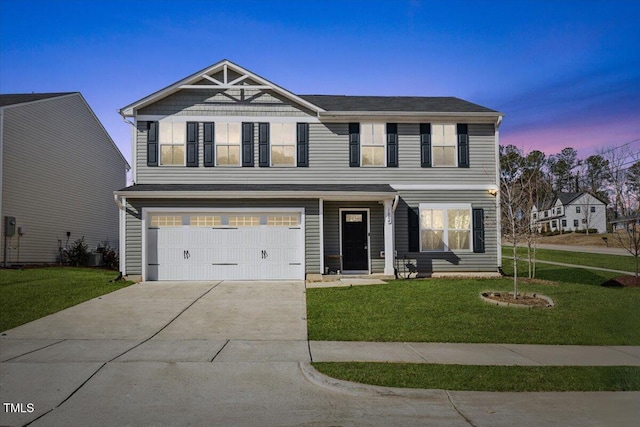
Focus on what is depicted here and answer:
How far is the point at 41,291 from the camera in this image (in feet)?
42.0

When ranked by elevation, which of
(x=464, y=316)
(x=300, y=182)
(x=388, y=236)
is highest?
(x=300, y=182)

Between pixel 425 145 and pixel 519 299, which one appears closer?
pixel 519 299

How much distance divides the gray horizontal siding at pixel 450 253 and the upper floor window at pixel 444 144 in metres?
1.21

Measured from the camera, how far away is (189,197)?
1517cm

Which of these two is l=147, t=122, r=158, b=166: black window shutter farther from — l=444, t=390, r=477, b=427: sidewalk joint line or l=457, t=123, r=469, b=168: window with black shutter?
l=444, t=390, r=477, b=427: sidewalk joint line

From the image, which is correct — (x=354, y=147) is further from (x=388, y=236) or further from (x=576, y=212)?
(x=576, y=212)

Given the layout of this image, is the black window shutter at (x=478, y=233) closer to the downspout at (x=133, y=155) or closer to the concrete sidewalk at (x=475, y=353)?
the concrete sidewalk at (x=475, y=353)

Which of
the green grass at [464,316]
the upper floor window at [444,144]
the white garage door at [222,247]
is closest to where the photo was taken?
the green grass at [464,316]

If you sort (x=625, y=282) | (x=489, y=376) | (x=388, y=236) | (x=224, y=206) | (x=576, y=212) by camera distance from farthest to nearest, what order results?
1. (x=576, y=212)
2. (x=388, y=236)
3. (x=224, y=206)
4. (x=625, y=282)
5. (x=489, y=376)

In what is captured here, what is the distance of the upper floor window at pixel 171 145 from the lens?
1623 cm

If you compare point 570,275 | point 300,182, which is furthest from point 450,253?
point 570,275

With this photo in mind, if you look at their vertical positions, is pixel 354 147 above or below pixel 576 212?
above

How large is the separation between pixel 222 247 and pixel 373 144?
6380 mm

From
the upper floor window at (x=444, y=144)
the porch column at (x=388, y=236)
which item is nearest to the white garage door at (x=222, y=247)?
the porch column at (x=388, y=236)
